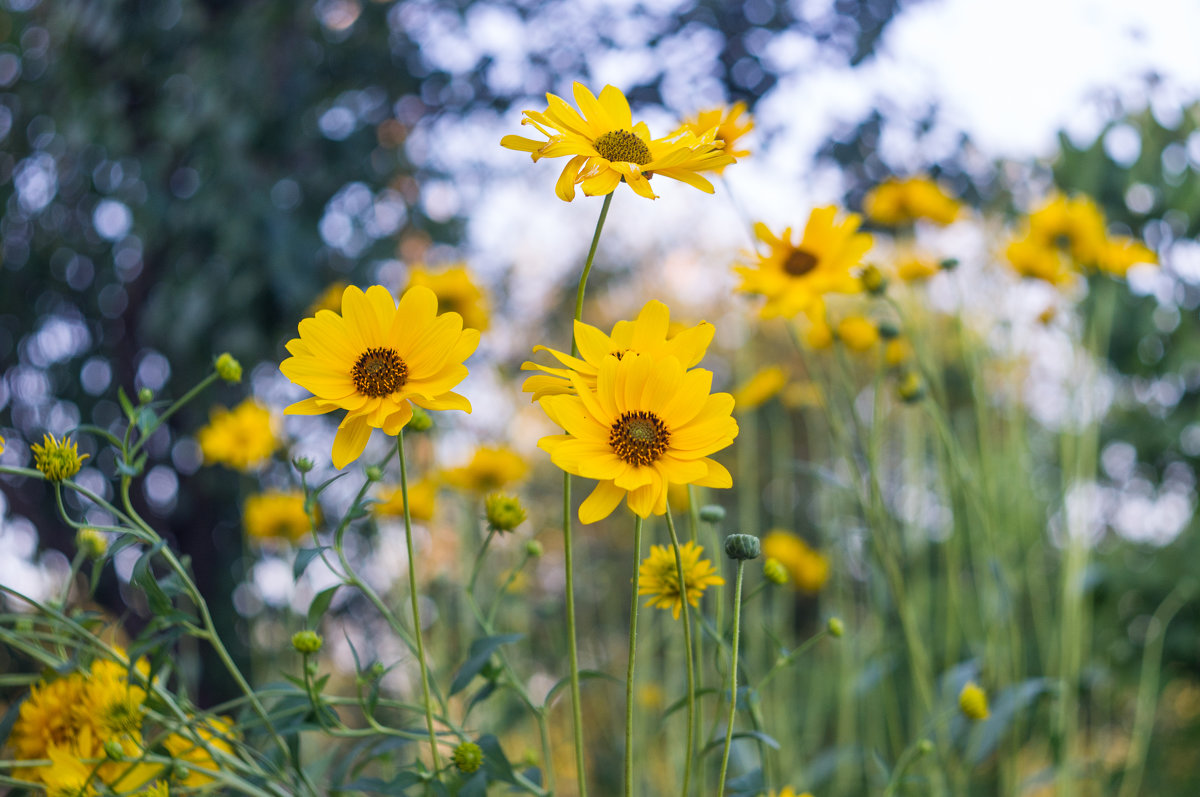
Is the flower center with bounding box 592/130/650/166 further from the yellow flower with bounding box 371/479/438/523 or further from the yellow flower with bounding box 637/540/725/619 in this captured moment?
the yellow flower with bounding box 371/479/438/523

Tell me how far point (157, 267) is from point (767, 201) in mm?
1183

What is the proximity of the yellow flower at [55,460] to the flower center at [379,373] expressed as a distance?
0.48 feet

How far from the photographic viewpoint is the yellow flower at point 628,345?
0.40 m

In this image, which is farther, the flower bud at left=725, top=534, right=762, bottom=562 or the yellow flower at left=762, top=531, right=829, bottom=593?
the yellow flower at left=762, top=531, right=829, bottom=593

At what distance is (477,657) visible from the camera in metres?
0.46

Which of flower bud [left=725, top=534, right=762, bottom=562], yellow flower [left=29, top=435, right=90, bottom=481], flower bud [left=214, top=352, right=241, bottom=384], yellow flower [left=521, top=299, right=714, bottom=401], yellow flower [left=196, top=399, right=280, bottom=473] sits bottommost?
yellow flower [left=196, top=399, right=280, bottom=473]

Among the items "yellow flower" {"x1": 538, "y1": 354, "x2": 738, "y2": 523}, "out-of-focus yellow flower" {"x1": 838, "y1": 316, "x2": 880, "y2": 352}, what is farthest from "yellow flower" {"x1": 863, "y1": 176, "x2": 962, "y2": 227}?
"yellow flower" {"x1": 538, "y1": 354, "x2": 738, "y2": 523}

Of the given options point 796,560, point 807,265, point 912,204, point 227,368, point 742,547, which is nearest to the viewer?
point 742,547

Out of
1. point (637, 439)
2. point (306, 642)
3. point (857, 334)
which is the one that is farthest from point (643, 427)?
point (857, 334)

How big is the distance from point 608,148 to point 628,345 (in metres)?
0.10

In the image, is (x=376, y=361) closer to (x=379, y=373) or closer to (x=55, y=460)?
(x=379, y=373)

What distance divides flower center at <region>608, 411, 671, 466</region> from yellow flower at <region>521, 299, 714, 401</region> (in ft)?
0.10

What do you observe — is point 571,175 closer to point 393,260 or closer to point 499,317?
point 393,260

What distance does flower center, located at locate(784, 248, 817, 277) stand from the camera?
→ 736mm
